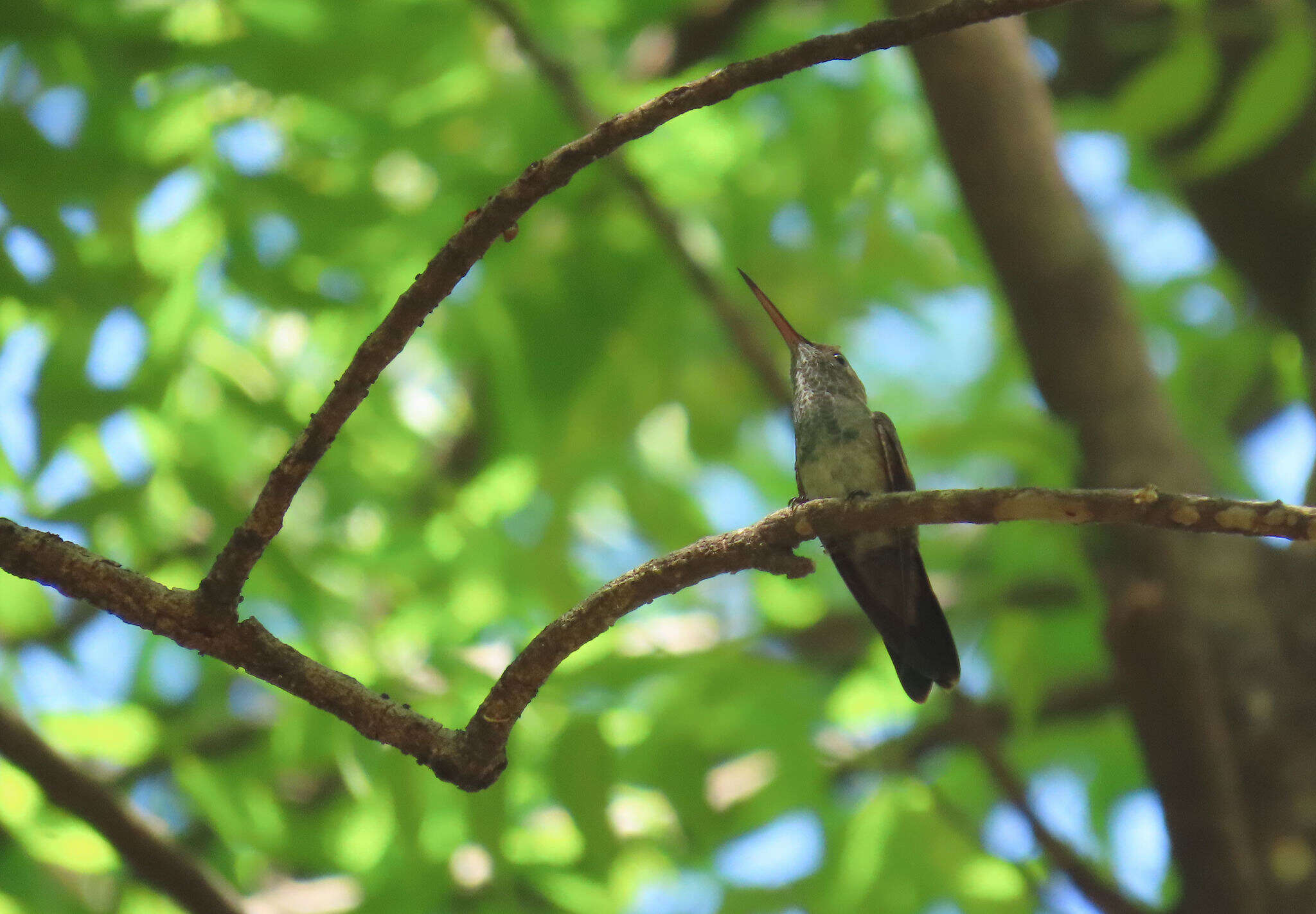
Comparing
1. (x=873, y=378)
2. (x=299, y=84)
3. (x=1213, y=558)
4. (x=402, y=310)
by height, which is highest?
(x=873, y=378)

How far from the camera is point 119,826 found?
3900 mm

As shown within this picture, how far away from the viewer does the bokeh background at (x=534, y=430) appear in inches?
163

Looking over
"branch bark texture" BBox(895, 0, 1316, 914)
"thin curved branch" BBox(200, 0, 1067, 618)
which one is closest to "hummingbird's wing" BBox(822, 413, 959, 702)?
"branch bark texture" BBox(895, 0, 1316, 914)

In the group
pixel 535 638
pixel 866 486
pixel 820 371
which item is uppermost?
pixel 820 371

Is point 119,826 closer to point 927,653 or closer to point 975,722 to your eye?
point 927,653

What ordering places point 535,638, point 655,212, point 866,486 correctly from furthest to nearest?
1. point 866,486
2. point 655,212
3. point 535,638

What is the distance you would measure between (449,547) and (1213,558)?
125 inches

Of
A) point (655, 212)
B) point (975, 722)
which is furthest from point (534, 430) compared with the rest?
point (975, 722)

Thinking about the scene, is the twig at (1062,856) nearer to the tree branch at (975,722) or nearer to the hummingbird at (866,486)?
the tree branch at (975,722)

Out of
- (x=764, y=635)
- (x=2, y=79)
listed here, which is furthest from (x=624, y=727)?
(x=2, y=79)

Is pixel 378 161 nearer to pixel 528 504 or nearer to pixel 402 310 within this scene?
pixel 528 504

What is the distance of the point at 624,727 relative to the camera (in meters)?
4.66

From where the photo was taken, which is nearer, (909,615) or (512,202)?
(512,202)

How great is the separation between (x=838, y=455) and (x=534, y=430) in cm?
133
